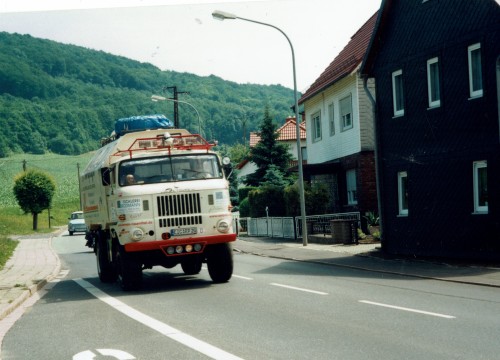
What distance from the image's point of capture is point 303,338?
8.45 meters

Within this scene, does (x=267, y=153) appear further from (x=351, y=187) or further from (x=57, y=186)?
(x=57, y=186)

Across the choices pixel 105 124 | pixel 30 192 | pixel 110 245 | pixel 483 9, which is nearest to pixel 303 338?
pixel 110 245

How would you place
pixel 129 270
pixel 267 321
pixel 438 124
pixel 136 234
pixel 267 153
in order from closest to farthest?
pixel 267 321 → pixel 136 234 → pixel 129 270 → pixel 438 124 → pixel 267 153

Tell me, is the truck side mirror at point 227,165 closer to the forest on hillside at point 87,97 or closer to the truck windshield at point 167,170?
the truck windshield at point 167,170

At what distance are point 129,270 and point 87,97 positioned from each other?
57798mm

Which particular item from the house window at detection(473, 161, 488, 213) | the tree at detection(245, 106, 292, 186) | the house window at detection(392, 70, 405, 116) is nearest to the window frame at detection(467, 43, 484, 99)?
the house window at detection(473, 161, 488, 213)

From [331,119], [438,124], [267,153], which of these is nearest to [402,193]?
[438,124]

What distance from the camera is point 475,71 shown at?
19.8 meters

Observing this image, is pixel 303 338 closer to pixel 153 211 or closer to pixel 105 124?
pixel 153 211

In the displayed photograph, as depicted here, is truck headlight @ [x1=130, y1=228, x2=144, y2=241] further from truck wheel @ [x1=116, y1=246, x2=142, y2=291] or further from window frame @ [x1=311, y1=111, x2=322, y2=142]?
window frame @ [x1=311, y1=111, x2=322, y2=142]

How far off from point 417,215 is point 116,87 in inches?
1873

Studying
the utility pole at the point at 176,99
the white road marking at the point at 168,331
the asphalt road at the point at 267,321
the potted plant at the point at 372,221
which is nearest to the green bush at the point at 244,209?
the utility pole at the point at 176,99

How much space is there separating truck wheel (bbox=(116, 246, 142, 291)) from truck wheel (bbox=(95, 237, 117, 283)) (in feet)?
6.86

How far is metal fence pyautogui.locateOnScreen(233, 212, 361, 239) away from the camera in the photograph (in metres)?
32.0
